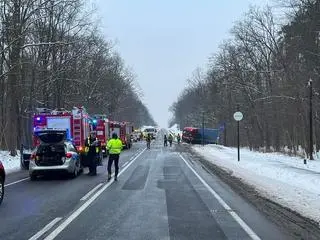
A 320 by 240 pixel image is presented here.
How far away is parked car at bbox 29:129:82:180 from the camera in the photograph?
22016 mm

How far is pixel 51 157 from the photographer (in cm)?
2212

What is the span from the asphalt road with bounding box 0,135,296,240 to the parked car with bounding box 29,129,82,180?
2051 millimetres

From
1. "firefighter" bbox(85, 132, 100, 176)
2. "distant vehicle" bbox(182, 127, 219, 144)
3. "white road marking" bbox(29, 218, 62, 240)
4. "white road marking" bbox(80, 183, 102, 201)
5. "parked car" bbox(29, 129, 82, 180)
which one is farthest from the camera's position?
"distant vehicle" bbox(182, 127, 219, 144)

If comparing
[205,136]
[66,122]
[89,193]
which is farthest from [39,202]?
[205,136]

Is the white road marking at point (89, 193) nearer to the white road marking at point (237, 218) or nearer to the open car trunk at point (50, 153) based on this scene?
the open car trunk at point (50, 153)

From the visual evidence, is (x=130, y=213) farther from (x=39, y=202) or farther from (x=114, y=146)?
(x=114, y=146)

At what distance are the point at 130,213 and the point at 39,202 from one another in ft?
10.9

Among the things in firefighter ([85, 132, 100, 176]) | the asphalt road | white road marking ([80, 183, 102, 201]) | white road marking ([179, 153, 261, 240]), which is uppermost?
firefighter ([85, 132, 100, 176])

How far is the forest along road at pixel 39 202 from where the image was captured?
10359mm

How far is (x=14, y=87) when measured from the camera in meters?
40.4

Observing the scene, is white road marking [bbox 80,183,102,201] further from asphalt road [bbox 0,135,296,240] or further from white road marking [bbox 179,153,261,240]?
white road marking [bbox 179,153,261,240]

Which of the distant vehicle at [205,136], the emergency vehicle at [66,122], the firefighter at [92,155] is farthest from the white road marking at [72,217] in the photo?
the distant vehicle at [205,136]

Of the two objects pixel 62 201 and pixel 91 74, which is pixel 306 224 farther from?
pixel 91 74

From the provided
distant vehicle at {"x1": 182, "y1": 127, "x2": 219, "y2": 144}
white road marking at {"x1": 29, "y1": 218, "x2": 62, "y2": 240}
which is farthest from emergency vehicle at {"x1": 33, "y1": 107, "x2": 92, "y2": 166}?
distant vehicle at {"x1": 182, "y1": 127, "x2": 219, "y2": 144}
